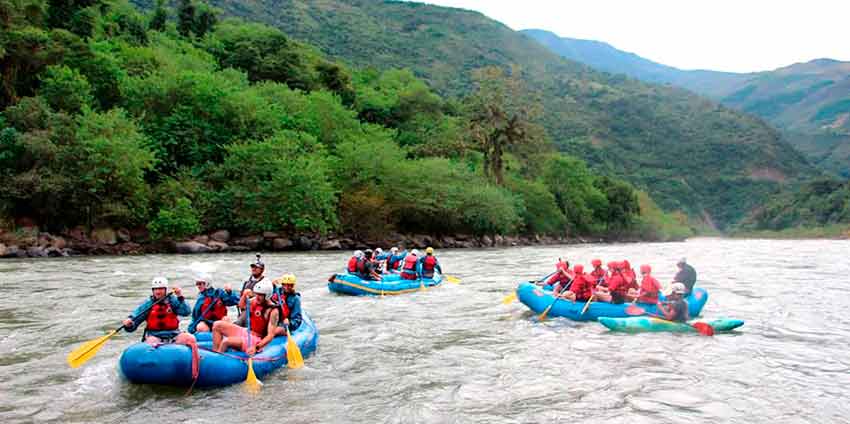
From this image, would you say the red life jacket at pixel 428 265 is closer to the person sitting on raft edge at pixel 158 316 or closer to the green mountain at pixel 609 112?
the person sitting on raft edge at pixel 158 316

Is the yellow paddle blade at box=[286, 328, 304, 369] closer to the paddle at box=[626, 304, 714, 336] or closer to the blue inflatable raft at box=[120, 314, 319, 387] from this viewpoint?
the blue inflatable raft at box=[120, 314, 319, 387]

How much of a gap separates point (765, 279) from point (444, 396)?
661 inches

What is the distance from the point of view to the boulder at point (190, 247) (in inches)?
1110

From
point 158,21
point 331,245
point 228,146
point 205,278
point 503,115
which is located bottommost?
point 331,245

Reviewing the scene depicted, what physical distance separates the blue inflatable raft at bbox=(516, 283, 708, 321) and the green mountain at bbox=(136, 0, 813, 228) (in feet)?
282

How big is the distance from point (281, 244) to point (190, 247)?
4.91 metres

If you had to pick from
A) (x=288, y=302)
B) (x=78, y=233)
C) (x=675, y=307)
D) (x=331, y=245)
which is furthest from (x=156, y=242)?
(x=675, y=307)

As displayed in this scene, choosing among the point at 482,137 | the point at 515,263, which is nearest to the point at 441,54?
the point at 482,137

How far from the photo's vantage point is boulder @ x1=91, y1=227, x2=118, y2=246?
89.3 feet

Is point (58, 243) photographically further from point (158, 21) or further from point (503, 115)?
point (158, 21)

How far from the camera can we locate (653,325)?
10758mm

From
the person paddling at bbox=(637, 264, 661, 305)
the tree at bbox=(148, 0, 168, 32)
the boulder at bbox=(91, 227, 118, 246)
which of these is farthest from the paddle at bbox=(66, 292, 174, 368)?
the tree at bbox=(148, 0, 168, 32)

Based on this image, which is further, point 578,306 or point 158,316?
point 578,306

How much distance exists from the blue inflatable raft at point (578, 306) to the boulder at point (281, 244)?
21768mm
